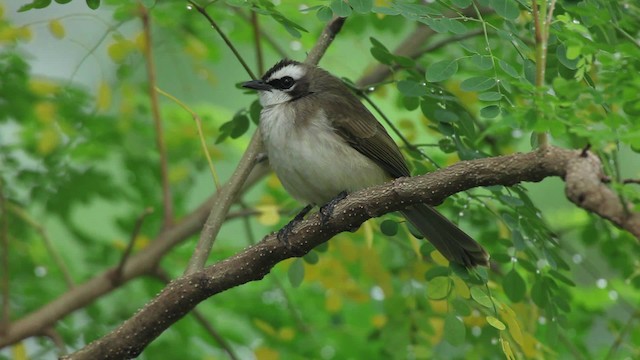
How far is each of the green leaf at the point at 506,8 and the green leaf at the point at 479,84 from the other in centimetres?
22

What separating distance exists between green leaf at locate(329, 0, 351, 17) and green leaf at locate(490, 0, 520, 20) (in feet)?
1.57

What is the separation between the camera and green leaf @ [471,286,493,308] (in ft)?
11.1

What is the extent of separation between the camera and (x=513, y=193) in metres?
3.80

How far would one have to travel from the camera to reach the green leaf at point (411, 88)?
3.65 metres

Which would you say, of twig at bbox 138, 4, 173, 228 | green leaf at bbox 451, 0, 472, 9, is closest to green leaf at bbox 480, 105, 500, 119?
green leaf at bbox 451, 0, 472, 9

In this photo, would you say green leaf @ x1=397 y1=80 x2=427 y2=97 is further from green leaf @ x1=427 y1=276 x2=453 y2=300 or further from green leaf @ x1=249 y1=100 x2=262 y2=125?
green leaf @ x1=249 y1=100 x2=262 y2=125

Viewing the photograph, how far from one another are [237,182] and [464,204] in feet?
2.73

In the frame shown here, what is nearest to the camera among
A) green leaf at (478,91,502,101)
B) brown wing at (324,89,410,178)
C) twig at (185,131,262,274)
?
green leaf at (478,91,502,101)

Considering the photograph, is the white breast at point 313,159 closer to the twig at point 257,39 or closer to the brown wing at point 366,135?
the brown wing at point 366,135

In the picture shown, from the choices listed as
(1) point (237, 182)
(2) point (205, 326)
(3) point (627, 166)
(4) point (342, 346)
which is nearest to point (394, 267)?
(4) point (342, 346)

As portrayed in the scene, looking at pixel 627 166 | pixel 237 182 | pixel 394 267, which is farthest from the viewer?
pixel 627 166

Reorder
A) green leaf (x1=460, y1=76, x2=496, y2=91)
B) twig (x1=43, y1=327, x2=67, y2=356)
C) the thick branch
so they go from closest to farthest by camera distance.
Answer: the thick branch < green leaf (x1=460, y1=76, x2=496, y2=91) < twig (x1=43, y1=327, x2=67, y2=356)

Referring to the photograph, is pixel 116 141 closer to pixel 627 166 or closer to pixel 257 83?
pixel 257 83

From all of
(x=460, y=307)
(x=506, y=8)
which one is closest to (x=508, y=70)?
(x=506, y=8)
